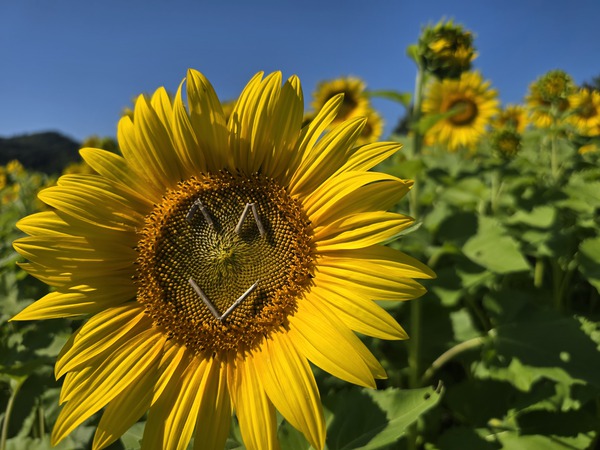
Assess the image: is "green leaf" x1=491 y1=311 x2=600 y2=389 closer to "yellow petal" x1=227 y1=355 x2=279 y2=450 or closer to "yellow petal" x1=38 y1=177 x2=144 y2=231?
"yellow petal" x1=227 y1=355 x2=279 y2=450

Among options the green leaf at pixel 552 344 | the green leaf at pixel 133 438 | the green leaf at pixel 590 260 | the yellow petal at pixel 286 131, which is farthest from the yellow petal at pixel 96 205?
the green leaf at pixel 590 260

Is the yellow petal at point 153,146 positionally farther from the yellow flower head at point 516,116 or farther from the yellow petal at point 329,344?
the yellow flower head at point 516,116

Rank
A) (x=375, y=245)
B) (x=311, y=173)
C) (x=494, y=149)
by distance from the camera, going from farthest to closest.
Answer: (x=494, y=149) → (x=311, y=173) → (x=375, y=245)

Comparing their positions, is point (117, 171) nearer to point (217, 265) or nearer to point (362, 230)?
point (217, 265)

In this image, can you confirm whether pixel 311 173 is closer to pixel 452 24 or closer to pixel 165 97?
pixel 165 97

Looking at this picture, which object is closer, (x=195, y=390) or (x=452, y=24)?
(x=195, y=390)

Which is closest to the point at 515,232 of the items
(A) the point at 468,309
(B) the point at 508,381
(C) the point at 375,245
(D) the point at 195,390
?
(A) the point at 468,309
